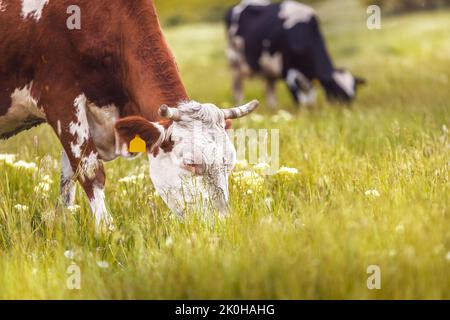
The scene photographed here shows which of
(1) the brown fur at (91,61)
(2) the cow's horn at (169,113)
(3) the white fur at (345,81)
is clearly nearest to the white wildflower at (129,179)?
(1) the brown fur at (91,61)

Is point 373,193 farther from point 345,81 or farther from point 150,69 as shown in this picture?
point 345,81

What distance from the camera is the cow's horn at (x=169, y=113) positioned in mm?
4652

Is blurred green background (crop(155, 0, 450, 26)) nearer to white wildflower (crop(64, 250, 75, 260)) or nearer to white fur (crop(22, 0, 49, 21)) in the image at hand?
white fur (crop(22, 0, 49, 21))

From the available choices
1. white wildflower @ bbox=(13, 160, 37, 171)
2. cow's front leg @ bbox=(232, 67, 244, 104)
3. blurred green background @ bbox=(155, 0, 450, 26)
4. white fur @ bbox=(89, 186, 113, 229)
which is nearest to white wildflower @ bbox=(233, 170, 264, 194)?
white fur @ bbox=(89, 186, 113, 229)

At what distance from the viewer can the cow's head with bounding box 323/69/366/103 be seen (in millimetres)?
13289

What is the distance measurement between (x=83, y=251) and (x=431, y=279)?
6.87 ft

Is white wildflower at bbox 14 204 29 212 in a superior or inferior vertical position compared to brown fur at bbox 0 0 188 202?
inferior

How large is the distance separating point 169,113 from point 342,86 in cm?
923

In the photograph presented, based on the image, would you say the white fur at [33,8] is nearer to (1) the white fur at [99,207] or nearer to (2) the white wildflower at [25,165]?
(2) the white wildflower at [25,165]

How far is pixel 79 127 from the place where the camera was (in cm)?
523

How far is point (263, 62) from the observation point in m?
14.8

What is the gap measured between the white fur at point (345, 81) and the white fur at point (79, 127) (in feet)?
28.7

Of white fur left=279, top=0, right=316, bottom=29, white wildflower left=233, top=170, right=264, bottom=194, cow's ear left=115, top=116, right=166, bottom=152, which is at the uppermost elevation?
white fur left=279, top=0, right=316, bottom=29

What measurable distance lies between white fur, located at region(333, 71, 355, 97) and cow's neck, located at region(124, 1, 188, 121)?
8.46 metres
